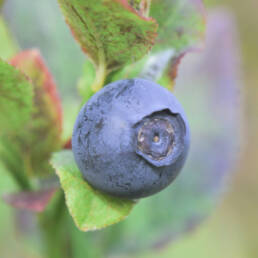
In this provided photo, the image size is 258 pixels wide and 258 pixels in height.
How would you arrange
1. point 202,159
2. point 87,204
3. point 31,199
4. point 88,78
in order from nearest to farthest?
1. point 87,204
2. point 88,78
3. point 31,199
4. point 202,159

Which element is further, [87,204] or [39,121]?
[39,121]

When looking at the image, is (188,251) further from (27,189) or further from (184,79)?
(27,189)

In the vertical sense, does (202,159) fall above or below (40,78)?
below

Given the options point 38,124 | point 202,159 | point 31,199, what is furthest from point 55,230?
point 202,159

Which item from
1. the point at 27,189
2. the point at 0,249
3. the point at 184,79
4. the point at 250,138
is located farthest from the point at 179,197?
the point at 250,138

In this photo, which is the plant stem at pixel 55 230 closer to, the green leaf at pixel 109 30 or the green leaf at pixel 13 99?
the green leaf at pixel 13 99

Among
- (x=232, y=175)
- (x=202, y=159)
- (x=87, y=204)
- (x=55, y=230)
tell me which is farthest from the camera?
(x=232, y=175)

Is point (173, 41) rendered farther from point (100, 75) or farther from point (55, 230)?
point (55, 230)
